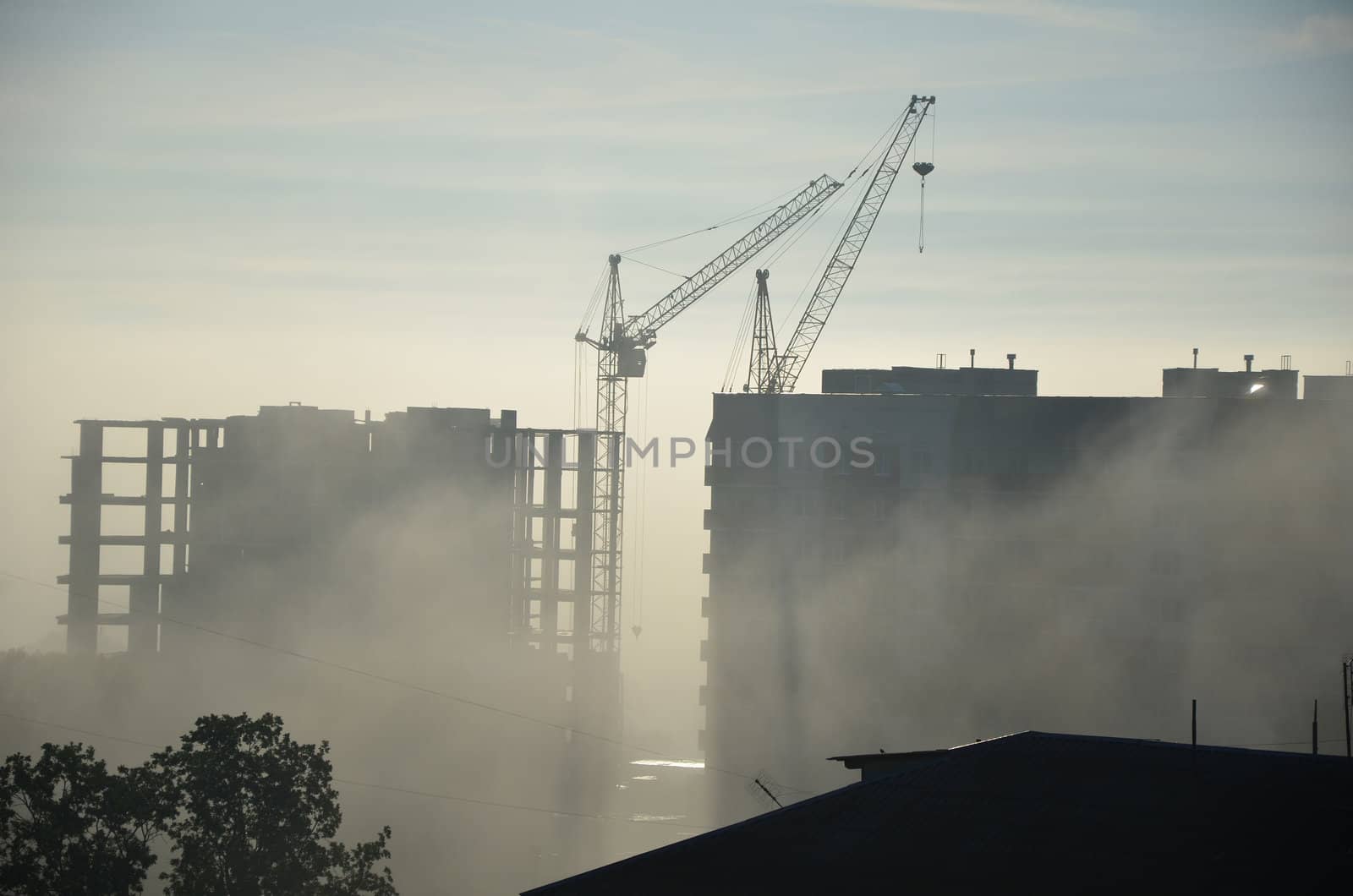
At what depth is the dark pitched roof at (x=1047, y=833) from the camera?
2783cm

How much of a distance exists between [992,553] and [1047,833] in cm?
8035

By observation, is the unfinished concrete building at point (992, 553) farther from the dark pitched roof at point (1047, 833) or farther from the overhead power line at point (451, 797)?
the dark pitched roof at point (1047, 833)

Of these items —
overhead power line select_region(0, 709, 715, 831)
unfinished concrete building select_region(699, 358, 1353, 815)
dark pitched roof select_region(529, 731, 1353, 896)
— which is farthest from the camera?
overhead power line select_region(0, 709, 715, 831)

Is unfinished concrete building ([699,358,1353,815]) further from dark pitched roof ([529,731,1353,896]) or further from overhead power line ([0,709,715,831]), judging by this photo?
dark pitched roof ([529,731,1353,896])

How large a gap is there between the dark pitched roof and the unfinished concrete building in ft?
242

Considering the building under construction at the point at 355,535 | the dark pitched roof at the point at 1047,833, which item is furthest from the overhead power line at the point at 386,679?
the dark pitched roof at the point at 1047,833

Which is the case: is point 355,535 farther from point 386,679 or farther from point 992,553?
point 992,553

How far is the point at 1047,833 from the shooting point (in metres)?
29.9

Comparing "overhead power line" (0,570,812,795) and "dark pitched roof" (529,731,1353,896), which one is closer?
"dark pitched roof" (529,731,1353,896)

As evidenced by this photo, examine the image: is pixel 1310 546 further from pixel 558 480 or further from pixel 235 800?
pixel 235 800

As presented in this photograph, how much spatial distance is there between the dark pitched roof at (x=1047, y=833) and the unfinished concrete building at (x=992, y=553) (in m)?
73.7

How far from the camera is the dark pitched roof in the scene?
27.8 m

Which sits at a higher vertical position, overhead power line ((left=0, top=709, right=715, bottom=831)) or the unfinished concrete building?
the unfinished concrete building

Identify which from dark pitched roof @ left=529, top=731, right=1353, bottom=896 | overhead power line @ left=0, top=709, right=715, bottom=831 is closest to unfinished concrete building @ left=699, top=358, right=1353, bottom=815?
overhead power line @ left=0, top=709, right=715, bottom=831
